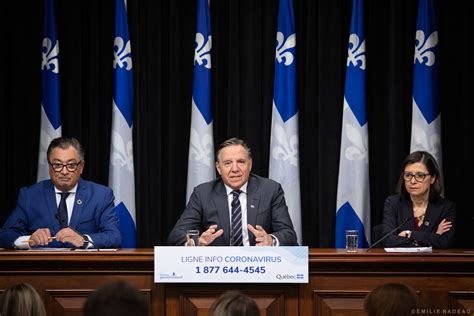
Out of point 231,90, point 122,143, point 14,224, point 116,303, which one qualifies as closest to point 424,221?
point 231,90

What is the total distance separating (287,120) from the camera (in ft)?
22.8

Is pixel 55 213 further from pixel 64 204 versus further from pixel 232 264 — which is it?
pixel 232 264

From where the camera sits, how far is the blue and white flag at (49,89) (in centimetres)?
696

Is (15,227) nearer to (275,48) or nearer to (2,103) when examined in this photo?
(2,103)

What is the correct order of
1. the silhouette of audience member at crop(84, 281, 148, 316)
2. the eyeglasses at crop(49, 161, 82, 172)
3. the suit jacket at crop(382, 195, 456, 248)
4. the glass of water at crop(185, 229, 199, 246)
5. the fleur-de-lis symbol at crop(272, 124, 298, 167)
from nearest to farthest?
the silhouette of audience member at crop(84, 281, 148, 316) → the glass of water at crop(185, 229, 199, 246) → the suit jacket at crop(382, 195, 456, 248) → the eyeglasses at crop(49, 161, 82, 172) → the fleur-de-lis symbol at crop(272, 124, 298, 167)

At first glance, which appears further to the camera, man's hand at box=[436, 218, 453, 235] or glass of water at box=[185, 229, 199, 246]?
man's hand at box=[436, 218, 453, 235]

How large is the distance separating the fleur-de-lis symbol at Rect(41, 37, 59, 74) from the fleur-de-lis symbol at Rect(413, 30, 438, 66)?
3.03 metres

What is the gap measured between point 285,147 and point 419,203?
1.45m

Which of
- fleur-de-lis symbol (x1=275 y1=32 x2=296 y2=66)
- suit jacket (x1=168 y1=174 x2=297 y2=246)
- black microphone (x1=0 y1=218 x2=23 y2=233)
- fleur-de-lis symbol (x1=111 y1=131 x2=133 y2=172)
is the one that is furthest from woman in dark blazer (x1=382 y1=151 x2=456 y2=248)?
→ black microphone (x1=0 y1=218 x2=23 y2=233)

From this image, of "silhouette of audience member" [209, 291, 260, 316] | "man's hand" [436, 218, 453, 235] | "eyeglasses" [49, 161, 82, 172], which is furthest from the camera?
"eyeglasses" [49, 161, 82, 172]

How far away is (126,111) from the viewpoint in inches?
275

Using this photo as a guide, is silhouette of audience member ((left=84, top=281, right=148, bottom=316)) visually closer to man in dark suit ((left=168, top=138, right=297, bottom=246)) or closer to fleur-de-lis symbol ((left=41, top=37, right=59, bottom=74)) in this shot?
man in dark suit ((left=168, top=138, right=297, bottom=246))

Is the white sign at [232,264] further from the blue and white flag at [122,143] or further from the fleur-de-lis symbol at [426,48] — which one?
the fleur-de-lis symbol at [426,48]

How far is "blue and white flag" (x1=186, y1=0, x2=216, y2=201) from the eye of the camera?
6.93 meters
